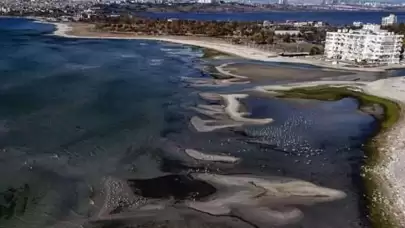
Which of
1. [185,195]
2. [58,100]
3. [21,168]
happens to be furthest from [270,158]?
[58,100]

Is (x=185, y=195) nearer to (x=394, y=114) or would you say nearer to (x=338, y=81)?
(x=394, y=114)

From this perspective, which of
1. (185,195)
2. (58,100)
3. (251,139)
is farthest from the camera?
(58,100)

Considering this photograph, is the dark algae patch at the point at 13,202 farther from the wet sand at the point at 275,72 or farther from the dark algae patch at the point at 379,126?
the wet sand at the point at 275,72

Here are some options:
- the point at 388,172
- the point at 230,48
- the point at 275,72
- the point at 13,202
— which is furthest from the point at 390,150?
the point at 230,48

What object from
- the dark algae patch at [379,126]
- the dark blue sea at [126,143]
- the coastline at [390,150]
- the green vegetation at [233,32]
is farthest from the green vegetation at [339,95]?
the green vegetation at [233,32]

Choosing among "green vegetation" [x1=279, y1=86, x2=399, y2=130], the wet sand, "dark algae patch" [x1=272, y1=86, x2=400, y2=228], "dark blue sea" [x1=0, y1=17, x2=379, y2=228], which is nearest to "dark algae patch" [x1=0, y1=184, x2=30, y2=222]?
"dark blue sea" [x1=0, y1=17, x2=379, y2=228]

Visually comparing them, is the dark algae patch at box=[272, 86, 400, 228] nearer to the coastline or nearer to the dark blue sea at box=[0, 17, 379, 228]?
the coastline

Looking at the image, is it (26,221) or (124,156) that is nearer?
(26,221)
